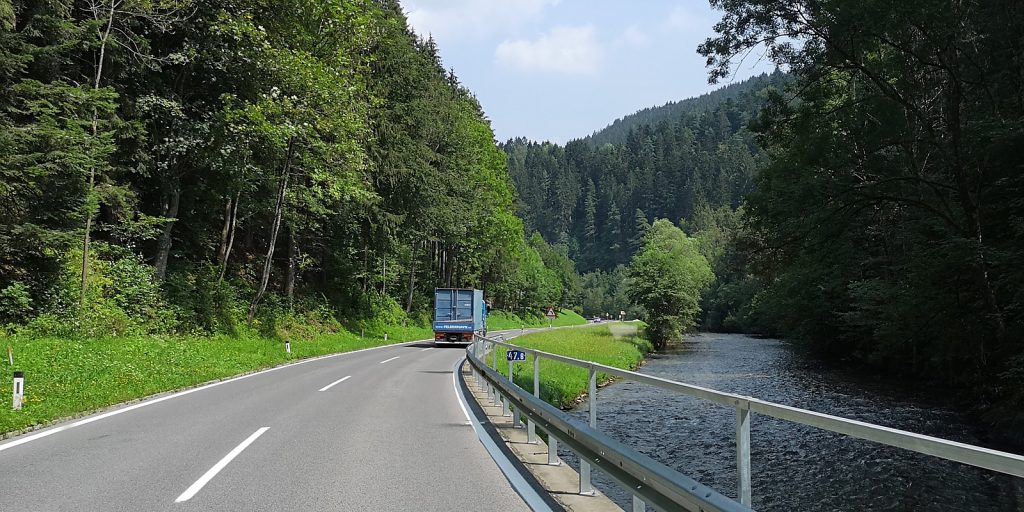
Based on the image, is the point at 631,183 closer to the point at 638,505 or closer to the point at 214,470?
the point at 214,470

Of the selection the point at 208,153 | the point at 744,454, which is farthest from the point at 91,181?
the point at 744,454

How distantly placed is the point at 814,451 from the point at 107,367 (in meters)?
16.0

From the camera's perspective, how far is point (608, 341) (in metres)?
36.0

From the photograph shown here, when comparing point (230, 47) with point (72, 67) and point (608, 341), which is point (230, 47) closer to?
point (72, 67)

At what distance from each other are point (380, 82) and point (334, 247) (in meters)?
9.33

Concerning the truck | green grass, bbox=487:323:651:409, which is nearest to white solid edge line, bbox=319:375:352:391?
green grass, bbox=487:323:651:409

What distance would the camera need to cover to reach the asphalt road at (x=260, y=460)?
5309mm

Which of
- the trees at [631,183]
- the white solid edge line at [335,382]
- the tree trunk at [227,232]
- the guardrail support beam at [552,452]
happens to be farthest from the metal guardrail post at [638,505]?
the trees at [631,183]

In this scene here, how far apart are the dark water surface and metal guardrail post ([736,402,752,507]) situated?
524 cm

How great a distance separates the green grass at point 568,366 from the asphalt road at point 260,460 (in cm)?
724

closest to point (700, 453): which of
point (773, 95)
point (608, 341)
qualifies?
point (773, 95)

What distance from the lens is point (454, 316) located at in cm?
3403

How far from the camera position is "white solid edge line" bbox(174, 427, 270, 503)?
5.43 m

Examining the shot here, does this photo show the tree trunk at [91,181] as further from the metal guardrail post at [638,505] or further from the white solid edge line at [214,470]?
the metal guardrail post at [638,505]
